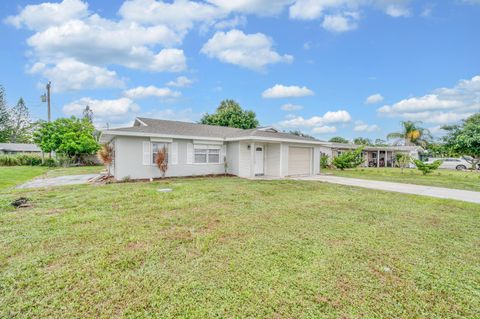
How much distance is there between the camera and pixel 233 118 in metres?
32.9

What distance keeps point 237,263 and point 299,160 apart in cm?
1419

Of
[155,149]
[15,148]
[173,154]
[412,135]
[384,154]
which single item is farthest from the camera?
[15,148]

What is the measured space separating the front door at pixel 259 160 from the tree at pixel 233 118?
17.1 meters

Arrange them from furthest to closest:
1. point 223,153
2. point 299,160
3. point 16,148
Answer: point 16,148 < point 299,160 < point 223,153

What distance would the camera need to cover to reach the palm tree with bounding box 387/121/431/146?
119ft

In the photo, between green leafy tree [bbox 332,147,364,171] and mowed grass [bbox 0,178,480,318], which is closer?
mowed grass [bbox 0,178,480,318]

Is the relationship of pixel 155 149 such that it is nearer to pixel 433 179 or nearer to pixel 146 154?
pixel 146 154

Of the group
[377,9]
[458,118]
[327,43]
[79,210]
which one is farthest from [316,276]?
[458,118]

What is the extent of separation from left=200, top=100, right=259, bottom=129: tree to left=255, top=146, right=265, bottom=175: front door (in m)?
17.1

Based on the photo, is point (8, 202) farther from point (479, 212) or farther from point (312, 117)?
point (312, 117)

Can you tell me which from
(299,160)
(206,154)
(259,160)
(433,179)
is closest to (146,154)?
(206,154)

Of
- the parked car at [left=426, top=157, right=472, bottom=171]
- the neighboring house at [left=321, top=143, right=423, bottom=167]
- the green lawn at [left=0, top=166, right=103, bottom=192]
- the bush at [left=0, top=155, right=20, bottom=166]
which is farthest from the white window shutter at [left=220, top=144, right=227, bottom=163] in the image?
the parked car at [left=426, top=157, right=472, bottom=171]

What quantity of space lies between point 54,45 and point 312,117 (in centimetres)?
3058

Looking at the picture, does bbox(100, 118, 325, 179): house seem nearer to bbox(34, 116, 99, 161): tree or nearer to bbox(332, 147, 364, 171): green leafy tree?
bbox(332, 147, 364, 171): green leafy tree
